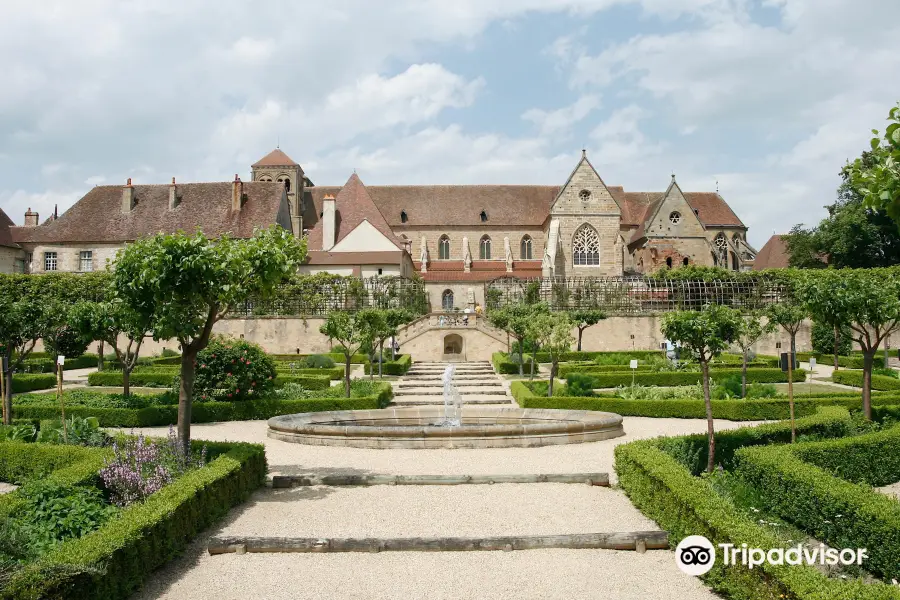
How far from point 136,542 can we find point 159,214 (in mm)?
47053

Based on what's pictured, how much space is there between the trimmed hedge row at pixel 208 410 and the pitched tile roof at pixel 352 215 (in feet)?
108

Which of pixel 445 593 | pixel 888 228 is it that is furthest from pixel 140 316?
pixel 888 228

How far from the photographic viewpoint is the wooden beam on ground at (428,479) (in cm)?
1065

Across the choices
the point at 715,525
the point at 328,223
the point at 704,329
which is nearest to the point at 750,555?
the point at 715,525

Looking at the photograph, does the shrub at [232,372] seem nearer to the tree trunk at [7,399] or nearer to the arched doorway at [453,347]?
the tree trunk at [7,399]

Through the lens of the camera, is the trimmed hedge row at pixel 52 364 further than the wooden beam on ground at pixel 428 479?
Yes

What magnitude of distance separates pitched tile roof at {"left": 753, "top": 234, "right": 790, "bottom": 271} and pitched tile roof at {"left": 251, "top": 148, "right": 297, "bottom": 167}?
136 feet

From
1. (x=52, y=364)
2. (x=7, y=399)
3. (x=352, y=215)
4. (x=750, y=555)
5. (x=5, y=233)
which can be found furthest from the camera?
(x=352, y=215)

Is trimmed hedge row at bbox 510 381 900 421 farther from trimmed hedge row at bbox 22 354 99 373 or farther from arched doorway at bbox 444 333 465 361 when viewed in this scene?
trimmed hedge row at bbox 22 354 99 373

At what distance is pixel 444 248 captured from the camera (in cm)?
6053

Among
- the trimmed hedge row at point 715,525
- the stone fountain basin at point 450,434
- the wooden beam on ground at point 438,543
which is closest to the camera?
→ the trimmed hedge row at point 715,525

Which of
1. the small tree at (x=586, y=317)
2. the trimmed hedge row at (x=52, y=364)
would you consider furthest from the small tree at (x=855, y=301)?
the trimmed hedge row at (x=52, y=364)

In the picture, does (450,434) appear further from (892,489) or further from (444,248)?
(444,248)

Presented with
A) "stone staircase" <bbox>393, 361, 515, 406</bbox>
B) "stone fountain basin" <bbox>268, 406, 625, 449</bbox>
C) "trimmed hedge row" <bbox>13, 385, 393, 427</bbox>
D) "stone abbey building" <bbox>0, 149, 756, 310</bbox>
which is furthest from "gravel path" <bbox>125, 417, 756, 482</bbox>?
"stone abbey building" <bbox>0, 149, 756, 310</bbox>
